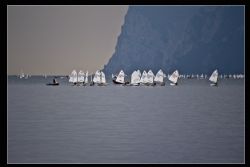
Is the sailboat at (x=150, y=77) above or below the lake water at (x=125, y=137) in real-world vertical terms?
above

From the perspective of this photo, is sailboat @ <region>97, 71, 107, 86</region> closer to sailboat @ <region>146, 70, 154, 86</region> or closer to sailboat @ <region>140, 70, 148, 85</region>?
sailboat @ <region>140, 70, 148, 85</region>

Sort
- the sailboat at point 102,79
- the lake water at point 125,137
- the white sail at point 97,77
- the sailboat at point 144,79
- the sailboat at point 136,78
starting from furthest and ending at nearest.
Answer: the sailboat at point 144,79 → the sailboat at point 136,78 → the white sail at point 97,77 → the sailboat at point 102,79 → the lake water at point 125,137

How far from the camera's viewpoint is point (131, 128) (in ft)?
62.1

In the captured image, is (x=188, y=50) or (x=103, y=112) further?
(x=188, y=50)

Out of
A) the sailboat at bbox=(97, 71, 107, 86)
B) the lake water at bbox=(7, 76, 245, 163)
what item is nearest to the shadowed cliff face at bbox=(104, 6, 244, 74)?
the sailboat at bbox=(97, 71, 107, 86)

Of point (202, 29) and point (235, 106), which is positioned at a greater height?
point (202, 29)

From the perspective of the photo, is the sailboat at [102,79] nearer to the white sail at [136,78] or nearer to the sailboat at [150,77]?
the white sail at [136,78]

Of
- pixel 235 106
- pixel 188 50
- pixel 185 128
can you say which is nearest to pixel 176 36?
pixel 188 50

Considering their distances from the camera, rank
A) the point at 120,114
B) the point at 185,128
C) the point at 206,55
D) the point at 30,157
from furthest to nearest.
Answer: the point at 206,55, the point at 120,114, the point at 185,128, the point at 30,157

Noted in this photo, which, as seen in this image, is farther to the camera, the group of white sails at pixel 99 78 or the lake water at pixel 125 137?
the group of white sails at pixel 99 78

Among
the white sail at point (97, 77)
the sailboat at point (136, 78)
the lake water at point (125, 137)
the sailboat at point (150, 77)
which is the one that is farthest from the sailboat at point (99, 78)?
the lake water at point (125, 137)

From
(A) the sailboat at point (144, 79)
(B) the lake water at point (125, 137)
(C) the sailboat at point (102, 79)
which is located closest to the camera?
(B) the lake water at point (125, 137)
